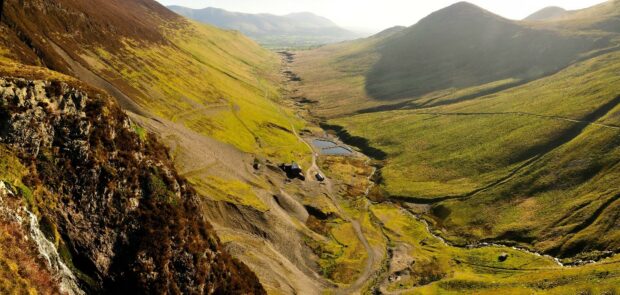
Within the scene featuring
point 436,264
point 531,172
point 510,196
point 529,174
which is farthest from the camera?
point 531,172

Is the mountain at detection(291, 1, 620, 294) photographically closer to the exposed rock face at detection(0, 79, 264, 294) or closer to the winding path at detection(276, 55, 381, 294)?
the winding path at detection(276, 55, 381, 294)

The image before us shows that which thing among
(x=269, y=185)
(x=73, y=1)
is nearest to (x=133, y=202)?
(x=269, y=185)

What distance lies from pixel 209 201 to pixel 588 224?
9913 cm

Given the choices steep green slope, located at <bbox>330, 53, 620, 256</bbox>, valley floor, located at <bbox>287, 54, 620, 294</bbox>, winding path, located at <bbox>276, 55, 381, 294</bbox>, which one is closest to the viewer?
valley floor, located at <bbox>287, 54, 620, 294</bbox>

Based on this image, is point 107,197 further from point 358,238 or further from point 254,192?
point 358,238

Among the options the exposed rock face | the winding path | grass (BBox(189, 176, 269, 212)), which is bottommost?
the winding path

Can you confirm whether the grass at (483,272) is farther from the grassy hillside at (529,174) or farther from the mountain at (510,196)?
the grassy hillside at (529,174)

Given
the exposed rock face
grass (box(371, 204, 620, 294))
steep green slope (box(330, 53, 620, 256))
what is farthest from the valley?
steep green slope (box(330, 53, 620, 256))

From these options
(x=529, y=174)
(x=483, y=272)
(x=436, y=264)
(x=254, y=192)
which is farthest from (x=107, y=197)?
(x=529, y=174)

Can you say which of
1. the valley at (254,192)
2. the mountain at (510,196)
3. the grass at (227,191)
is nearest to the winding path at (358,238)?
the valley at (254,192)

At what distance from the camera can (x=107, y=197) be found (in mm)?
50969

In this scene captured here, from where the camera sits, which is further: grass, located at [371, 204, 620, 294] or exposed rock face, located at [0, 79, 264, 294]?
grass, located at [371, 204, 620, 294]

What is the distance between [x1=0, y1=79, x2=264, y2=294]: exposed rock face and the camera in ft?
148

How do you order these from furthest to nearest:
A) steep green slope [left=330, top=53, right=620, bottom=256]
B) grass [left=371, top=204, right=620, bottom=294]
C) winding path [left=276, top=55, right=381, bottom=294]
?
1. steep green slope [left=330, top=53, right=620, bottom=256]
2. winding path [left=276, top=55, right=381, bottom=294]
3. grass [left=371, top=204, right=620, bottom=294]
